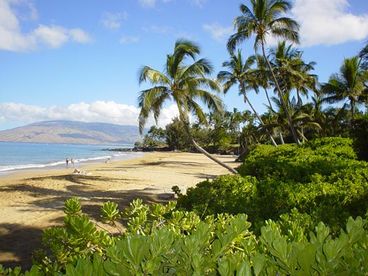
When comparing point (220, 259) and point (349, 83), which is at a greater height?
point (349, 83)

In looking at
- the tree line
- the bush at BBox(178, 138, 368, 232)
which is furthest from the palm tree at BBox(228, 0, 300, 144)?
the bush at BBox(178, 138, 368, 232)

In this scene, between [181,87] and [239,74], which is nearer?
[181,87]

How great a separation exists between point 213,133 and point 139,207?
70.4 meters

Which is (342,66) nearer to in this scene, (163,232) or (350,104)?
(350,104)

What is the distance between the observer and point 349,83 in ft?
96.5

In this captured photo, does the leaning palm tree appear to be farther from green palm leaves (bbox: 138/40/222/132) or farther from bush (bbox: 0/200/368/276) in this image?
bush (bbox: 0/200/368/276)

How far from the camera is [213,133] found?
73.5 meters

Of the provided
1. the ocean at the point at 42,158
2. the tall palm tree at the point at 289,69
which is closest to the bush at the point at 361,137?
the tall palm tree at the point at 289,69

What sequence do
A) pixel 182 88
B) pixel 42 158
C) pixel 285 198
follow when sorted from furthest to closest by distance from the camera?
pixel 42 158 < pixel 182 88 < pixel 285 198

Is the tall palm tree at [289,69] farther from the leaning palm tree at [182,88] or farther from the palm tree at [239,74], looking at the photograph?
the leaning palm tree at [182,88]

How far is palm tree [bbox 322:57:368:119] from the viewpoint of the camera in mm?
28703

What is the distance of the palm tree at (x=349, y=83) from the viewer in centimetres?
2870

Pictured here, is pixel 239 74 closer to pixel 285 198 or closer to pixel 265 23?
pixel 265 23

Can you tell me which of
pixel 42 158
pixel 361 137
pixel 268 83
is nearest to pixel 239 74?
pixel 268 83
